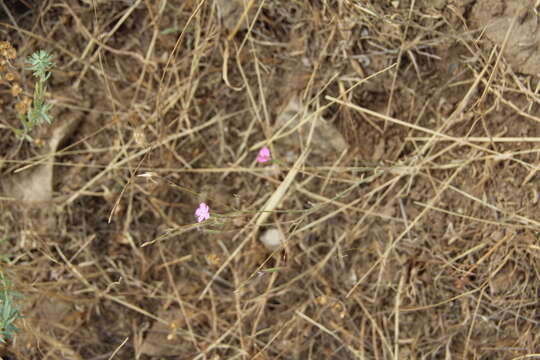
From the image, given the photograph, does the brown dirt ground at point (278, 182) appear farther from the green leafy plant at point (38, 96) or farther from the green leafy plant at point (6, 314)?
the green leafy plant at point (6, 314)

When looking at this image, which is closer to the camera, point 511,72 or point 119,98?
point 511,72

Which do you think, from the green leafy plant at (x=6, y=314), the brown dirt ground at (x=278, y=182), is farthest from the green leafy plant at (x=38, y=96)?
the green leafy plant at (x=6, y=314)

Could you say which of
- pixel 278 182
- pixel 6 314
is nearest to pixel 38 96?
pixel 6 314

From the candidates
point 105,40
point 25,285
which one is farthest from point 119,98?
point 25,285

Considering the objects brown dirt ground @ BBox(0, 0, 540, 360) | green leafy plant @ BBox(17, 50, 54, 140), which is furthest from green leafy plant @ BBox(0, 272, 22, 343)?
green leafy plant @ BBox(17, 50, 54, 140)

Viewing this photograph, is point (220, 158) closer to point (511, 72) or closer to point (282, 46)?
point (282, 46)

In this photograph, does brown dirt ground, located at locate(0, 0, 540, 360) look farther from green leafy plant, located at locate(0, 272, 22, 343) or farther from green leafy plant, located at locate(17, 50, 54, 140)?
green leafy plant, located at locate(0, 272, 22, 343)
